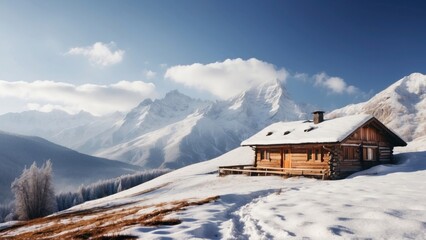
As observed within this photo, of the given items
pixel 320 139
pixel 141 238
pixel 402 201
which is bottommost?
pixel 141 238

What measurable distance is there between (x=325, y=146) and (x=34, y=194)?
52.3m

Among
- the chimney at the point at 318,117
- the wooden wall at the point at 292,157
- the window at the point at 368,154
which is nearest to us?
the wooden wall at the point at 292,157

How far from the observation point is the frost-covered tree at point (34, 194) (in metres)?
62.8

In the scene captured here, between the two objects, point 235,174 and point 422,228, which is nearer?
point 422,228

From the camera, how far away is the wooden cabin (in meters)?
35.6

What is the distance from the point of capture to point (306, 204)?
16578mm

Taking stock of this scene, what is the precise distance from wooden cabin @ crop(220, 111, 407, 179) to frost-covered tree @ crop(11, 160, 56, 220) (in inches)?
1473

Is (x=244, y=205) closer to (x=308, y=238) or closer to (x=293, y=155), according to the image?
(x=308, y=238)

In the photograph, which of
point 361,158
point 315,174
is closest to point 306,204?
point 315,174

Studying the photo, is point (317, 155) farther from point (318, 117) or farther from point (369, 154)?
point (318, 117)

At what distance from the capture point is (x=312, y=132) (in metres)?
38.8

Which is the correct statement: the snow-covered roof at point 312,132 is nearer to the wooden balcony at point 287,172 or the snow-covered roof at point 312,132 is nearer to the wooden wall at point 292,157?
the wooden wall at point 292,157

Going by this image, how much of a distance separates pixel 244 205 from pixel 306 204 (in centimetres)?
459

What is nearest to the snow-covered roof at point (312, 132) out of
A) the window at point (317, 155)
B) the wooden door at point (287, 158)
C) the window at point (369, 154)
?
the wooden door at point (287, 158)
